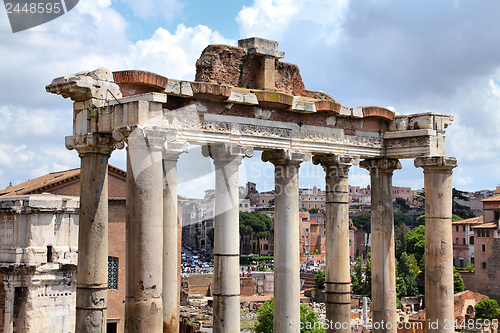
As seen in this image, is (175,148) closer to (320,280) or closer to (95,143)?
(95,143)

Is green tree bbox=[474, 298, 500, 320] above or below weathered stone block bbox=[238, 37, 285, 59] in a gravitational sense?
below

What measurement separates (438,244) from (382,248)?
1.59m

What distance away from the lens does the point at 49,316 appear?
28703 millimetres

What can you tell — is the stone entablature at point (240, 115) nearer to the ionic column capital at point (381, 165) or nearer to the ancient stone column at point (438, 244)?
the ionic column capital at point (381, 165)

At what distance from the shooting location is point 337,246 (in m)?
17.0

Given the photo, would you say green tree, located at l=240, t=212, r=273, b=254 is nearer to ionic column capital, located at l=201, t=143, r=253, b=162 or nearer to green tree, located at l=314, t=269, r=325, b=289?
green tree, located at l=314, t=269, r=325, b=289

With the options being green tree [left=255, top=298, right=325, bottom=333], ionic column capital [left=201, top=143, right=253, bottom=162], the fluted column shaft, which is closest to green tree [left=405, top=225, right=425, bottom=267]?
green tree [left=255, top=298, right=325, bottom=333]

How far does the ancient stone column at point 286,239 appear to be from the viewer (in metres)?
15.5

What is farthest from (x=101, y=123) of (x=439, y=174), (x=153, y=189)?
(x=439, y=174)

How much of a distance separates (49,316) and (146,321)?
18693 millimetres

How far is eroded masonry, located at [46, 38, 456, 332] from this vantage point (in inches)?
470

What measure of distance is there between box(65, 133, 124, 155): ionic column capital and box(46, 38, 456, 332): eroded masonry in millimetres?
21

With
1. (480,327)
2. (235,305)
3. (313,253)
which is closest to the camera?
(235,305)

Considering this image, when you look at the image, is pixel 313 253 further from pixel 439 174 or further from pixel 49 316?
pixel 439 174
